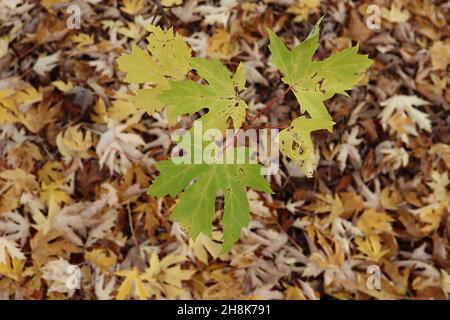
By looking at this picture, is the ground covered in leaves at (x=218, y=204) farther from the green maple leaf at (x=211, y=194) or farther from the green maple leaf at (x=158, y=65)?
the green maple leaf at (x=211, y=194)

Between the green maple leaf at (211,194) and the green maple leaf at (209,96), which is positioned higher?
the green maple leaf at (209,96)

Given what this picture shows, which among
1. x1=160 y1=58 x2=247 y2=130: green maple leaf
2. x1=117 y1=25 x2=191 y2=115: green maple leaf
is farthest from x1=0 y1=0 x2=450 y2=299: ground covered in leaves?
x1=160 y1=58 x2=247 y2=130: green maple leaf

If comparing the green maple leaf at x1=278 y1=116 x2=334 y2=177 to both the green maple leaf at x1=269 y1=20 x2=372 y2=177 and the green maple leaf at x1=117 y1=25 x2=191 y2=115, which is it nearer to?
the green maple leaf at x1=269 y1=20 x2=372 y2=177

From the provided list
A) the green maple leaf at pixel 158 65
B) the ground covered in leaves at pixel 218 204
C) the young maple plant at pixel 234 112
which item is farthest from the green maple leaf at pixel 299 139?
the ground covered in leaves at pixel 218 204

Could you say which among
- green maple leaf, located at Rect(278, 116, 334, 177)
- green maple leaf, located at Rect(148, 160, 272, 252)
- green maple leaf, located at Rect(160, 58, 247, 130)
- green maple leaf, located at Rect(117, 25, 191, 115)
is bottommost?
green maple leaf, located at Rect(148, 160, 272, 252)

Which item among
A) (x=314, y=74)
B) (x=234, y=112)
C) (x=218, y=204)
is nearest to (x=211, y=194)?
(x=234, y=112)

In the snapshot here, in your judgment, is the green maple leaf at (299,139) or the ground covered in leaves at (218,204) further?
the ground covered in leaves at (218,204)

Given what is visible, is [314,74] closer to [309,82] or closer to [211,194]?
[309,82]
